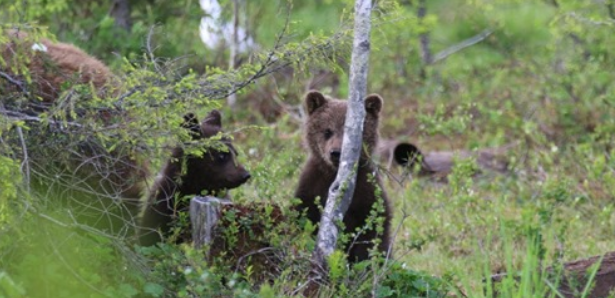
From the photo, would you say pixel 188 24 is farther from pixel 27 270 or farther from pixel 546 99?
pixel 27 270

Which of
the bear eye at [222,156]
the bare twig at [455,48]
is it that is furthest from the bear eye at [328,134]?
the bare twig at [455,48]

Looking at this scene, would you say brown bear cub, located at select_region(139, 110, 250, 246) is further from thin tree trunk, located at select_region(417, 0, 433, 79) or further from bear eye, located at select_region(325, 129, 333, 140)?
thin tree trunk, located at select_region(417, 0, 433, 79)

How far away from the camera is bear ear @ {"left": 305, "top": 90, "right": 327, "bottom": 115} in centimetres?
816

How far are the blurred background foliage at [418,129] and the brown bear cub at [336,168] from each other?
0.25 metres

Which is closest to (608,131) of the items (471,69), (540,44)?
(471,69)

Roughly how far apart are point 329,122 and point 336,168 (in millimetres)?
456

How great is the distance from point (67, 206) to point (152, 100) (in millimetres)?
831

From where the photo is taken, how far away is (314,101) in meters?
8.22

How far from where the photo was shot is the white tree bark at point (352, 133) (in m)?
6.36

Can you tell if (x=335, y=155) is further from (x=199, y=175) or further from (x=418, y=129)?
(x=418, y=129)

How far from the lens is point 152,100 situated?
6098mm

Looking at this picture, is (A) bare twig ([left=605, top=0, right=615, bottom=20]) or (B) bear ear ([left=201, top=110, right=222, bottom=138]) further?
(A) bare twig ([left=605, top=0, right=615, bottom=20])

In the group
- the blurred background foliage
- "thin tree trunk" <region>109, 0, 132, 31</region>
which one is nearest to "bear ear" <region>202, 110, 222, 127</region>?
the blurred background foliage

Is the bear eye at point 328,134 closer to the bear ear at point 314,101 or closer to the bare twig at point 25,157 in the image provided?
the bear ear at point 314,101
